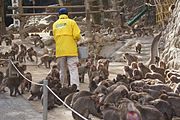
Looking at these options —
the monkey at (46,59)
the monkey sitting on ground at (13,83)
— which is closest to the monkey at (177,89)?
the monkey sitting on ground at (13,83)

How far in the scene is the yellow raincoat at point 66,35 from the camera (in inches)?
517

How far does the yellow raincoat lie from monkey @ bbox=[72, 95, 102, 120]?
302 centimetres

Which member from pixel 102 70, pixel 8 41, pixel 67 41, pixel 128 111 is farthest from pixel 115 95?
pixel 8 41

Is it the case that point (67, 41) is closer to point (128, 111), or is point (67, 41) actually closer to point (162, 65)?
point (162, 65)

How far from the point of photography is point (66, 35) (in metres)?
13.2

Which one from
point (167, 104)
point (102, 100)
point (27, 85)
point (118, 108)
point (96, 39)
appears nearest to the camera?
point (118, 108)

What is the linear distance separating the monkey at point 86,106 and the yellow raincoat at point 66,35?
9.92 feet

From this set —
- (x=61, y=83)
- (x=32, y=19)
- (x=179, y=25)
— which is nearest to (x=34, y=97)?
(x=61, y=83)

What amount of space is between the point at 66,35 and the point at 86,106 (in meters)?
3.49

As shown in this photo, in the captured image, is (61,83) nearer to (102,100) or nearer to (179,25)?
(102,100)

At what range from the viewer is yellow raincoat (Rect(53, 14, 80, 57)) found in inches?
517

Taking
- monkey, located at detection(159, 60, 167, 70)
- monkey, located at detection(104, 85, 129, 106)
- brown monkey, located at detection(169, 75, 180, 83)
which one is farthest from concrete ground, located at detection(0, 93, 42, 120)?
monkey, located at detection(159, 60, 167, 70)

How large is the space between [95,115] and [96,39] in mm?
14550

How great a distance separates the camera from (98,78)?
14516 mm
